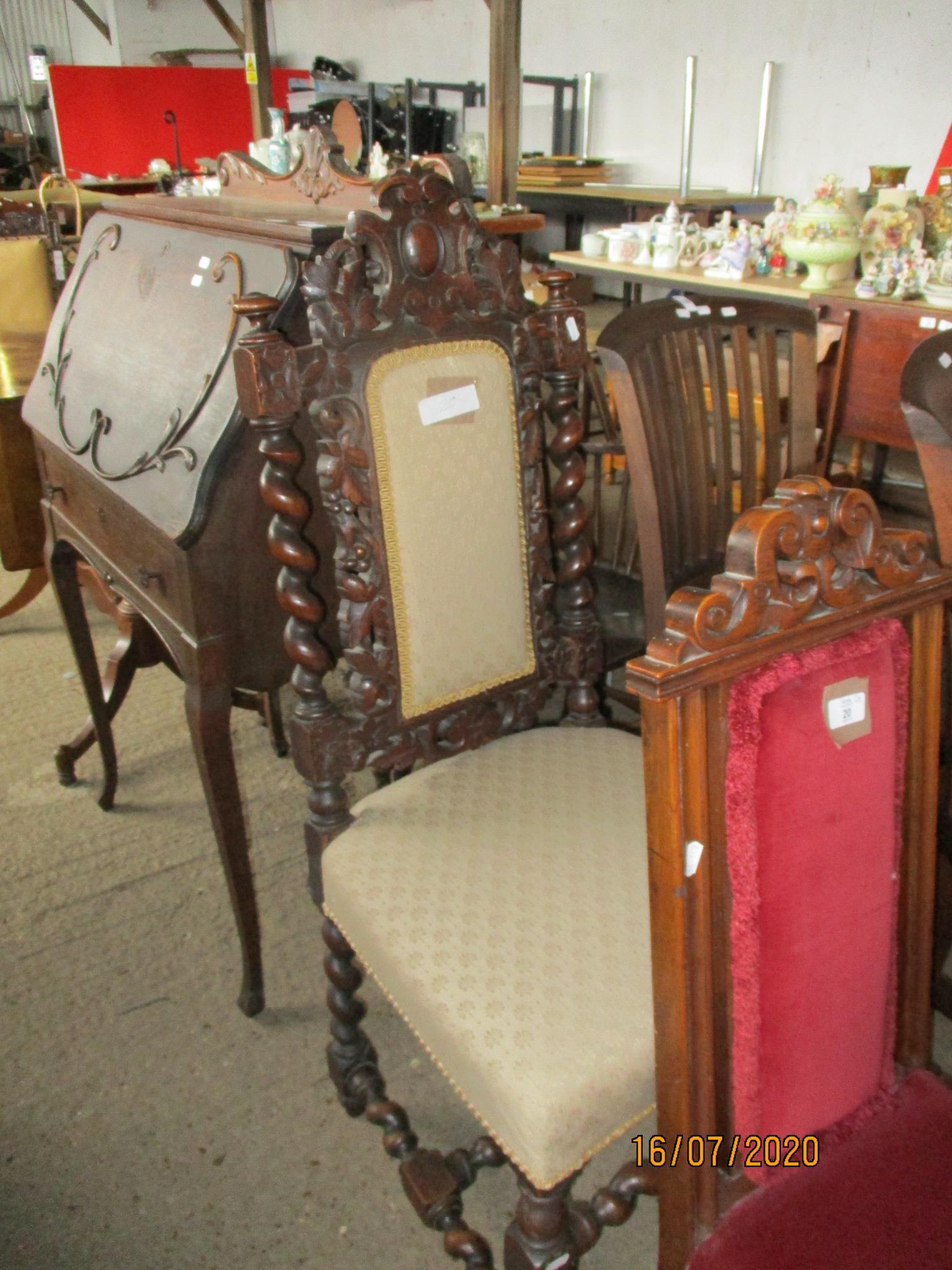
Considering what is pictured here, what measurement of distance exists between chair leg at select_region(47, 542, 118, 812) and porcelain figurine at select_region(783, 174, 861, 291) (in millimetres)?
2082

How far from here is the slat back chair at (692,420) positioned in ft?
4.71

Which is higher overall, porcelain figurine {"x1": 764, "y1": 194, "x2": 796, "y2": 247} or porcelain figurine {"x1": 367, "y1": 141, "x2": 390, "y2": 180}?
porcelain figurine {"x1": 367, "y1": 141, "x2": 390, "y2": 180}

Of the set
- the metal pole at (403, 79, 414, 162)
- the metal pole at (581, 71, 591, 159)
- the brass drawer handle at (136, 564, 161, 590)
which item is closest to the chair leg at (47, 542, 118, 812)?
the brass drawer handle at (136, 564, 161, 590)

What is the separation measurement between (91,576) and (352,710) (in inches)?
43.6

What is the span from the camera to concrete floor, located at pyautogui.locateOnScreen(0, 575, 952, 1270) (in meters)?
1.21

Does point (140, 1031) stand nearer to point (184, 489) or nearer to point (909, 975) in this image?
point (184, 489)

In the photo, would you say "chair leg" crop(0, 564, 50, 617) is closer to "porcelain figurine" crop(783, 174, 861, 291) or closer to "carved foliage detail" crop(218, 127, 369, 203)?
"carved foliage detail" crop(218, 127, 369, 203)

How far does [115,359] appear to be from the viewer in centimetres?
150

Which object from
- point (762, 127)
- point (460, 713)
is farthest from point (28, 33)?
point (460, 713)

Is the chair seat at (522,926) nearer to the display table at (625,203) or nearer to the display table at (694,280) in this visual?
the display table at (694,280)

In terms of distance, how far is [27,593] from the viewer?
9.00ft

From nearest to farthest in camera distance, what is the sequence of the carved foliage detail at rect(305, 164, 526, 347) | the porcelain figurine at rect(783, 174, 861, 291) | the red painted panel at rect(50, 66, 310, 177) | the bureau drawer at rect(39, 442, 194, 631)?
the carved foliage detail at rect(305, 164, 526, 347) < the bureau drawer at rect(39, 442, 194, 631) < the porcelain figurine at rect(783, 174, 861, 291) < the red painted panel at rect(50, 66, 310, 177)

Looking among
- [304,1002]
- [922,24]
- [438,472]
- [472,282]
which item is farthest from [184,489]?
[922,24]
